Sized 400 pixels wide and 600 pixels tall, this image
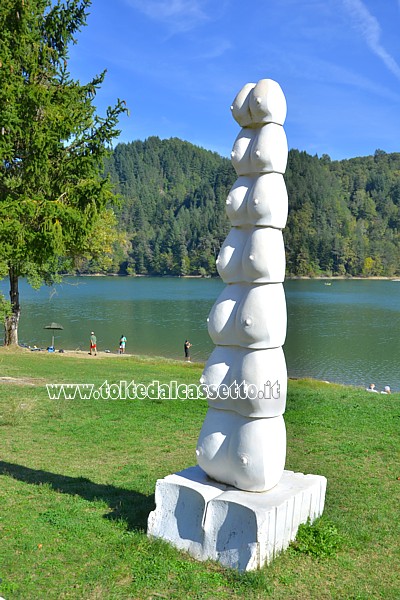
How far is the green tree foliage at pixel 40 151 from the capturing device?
1460 centimetres

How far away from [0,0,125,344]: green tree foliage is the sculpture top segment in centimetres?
900

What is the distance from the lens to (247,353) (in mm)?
6293

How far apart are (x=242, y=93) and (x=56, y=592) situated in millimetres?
5428

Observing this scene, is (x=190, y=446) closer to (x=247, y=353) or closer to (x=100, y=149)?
(x=247, y=353)

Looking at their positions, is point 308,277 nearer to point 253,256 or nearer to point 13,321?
point 13,321

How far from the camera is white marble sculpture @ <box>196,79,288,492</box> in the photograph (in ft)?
20.2

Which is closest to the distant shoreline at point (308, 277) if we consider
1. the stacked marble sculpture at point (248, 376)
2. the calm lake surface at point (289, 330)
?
the calm lake surface at point (289, 330)

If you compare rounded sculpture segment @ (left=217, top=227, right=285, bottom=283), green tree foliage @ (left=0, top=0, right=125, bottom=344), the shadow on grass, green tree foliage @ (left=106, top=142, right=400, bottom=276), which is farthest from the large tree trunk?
green tree foliage @ (left=106, top=142, right=400, bottom=276)

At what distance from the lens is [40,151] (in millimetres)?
15266

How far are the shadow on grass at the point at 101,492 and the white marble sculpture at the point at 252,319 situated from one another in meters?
1.13

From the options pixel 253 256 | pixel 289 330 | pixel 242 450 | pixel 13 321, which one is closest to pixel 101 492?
pixel 242 450

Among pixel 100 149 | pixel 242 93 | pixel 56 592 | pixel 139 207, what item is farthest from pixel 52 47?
pixel 139 207

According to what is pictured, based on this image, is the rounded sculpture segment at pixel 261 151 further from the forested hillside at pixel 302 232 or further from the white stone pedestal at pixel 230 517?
the forested hillside at pixel 302 232

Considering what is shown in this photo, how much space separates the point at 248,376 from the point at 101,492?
294cm
